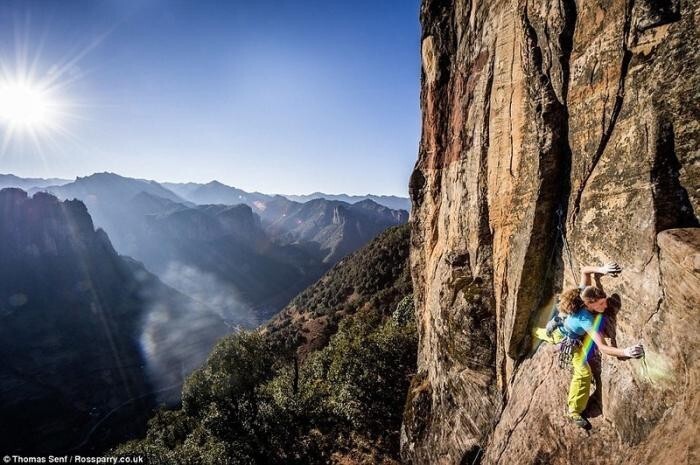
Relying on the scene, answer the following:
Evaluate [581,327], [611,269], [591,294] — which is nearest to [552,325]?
[581,327]

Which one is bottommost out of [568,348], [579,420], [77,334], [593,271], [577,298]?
[77,334]

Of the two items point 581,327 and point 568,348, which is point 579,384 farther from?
point 581,327

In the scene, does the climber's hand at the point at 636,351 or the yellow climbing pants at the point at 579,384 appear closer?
the climber's hand at the point at 636,351

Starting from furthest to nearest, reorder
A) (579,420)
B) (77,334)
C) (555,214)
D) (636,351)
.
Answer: (77,334)
(555,214)
(579,420)
(636,351)

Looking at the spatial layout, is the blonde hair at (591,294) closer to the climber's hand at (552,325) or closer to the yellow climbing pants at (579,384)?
the climber's hand at (552,325)

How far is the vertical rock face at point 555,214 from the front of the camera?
243 inches

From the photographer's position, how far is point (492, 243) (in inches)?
477

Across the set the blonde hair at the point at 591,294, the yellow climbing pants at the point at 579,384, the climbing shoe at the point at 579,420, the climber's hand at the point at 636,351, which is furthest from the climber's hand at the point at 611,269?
the climbing shoe at the point at 579,420

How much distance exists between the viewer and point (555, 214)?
9.38 meters

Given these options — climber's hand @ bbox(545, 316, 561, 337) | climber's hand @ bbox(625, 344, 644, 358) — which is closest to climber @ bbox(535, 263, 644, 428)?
climber's hand @ bbox(545, 316, 561, 337)

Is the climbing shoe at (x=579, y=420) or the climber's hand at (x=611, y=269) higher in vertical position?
the climber's hand at (x=611, y=269)

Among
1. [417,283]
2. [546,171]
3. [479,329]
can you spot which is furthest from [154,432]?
[546,171]

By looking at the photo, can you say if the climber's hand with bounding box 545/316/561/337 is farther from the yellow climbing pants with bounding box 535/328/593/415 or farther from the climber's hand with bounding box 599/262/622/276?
the climber's hand with bounding box 599/262/622/276

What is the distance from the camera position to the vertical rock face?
6.18m
